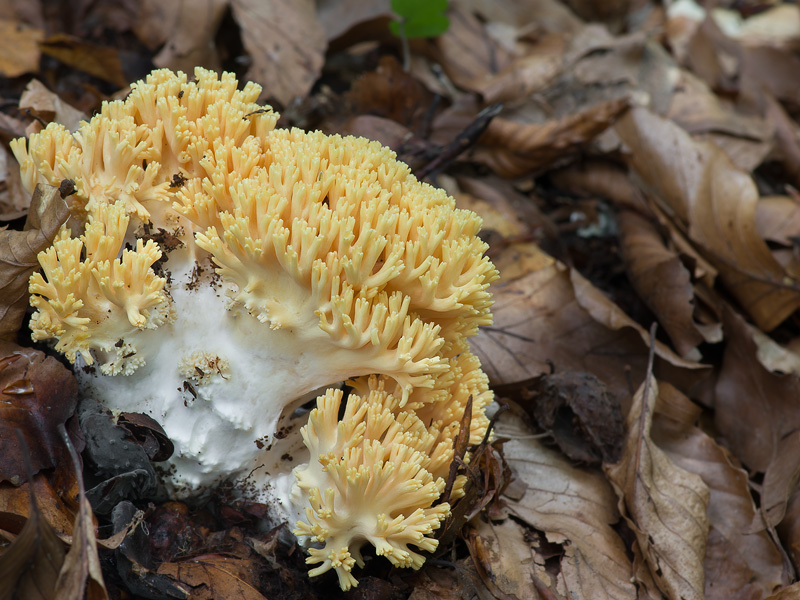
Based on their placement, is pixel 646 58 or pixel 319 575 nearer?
pixel 319 575

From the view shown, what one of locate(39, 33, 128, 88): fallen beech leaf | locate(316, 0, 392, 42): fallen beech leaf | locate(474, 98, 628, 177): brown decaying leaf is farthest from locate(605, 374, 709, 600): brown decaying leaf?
locate(39, 33, 128, 88): fallen beech leaf

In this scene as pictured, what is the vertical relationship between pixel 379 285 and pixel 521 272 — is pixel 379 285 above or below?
above

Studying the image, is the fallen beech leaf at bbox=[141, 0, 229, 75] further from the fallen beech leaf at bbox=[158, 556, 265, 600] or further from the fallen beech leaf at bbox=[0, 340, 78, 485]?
the fallen beech leaf at bbox=[158, 556, 265, 600]

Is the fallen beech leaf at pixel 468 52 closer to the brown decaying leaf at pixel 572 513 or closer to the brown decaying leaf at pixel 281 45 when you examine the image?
the brown decaying leaf at pixel 281 45

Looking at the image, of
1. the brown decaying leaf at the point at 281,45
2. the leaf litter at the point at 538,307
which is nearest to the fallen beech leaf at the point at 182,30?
the leaf litter at the point at 538,307

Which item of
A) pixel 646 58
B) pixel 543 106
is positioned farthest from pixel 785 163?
pixel 543 106

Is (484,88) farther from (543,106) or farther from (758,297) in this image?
(758,297)
